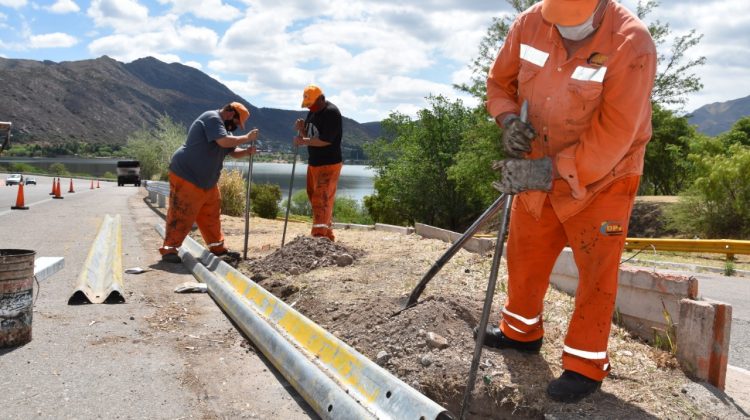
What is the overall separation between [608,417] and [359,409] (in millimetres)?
1355

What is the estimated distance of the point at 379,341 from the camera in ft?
14.0

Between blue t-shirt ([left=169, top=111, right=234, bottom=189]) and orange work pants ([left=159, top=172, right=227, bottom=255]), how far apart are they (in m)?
0.11

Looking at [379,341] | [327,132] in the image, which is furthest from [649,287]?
[327,132]

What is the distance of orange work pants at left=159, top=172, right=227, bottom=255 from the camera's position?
7984mm

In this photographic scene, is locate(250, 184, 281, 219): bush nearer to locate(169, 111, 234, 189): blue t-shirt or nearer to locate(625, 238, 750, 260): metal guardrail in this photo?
locate(625, 238, 750, 260): metal guardrail

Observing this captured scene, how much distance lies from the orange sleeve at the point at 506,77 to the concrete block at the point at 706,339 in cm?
169

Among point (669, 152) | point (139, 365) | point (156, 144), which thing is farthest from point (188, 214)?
point (156, 144)

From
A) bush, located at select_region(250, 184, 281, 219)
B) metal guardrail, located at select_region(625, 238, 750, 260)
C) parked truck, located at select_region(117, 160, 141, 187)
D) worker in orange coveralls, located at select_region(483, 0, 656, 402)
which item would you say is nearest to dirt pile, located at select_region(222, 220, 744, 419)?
worker in orange coveralls, located at select_region(483, 0, 656, 402)

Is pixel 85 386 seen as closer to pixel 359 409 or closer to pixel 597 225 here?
pixel 359 409

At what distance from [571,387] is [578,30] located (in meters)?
1.99

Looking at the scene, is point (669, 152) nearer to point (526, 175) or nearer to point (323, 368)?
point (526, 175)

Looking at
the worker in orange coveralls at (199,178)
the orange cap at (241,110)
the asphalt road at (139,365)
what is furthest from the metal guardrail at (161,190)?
the asphalt road at (139,365)

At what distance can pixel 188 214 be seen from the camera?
8.01 m

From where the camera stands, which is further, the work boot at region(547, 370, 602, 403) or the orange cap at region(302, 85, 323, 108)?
the orange cap at region(302, 85, 323, 108)
